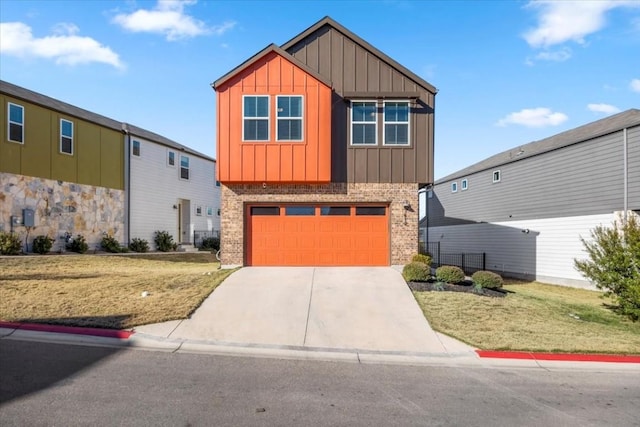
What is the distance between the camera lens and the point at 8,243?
16625 millimetres

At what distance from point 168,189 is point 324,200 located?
14202 millimetres

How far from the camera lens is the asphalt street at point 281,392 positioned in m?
5.05

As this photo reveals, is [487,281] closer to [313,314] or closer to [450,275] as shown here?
[450,275]

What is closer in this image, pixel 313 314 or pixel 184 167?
pixel 313 314

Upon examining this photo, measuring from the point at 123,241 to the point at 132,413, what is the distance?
19.7 meters

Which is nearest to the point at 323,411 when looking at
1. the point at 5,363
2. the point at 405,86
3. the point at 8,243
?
the point at 5,363

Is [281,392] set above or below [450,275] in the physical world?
below

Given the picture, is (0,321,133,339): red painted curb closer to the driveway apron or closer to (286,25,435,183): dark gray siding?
the driveway apron

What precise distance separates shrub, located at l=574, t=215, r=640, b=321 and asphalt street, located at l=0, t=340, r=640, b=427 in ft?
14.5

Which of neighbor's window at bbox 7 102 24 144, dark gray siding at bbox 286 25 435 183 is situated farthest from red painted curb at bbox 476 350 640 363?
neighbor's window at bbox 7 102 24 144

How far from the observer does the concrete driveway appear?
8.75 meters

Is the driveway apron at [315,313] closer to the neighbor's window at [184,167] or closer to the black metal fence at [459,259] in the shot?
the black metal fence at [459,259]

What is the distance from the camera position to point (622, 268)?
11.4m

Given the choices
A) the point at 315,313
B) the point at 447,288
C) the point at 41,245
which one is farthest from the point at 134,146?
the point at 447,288
